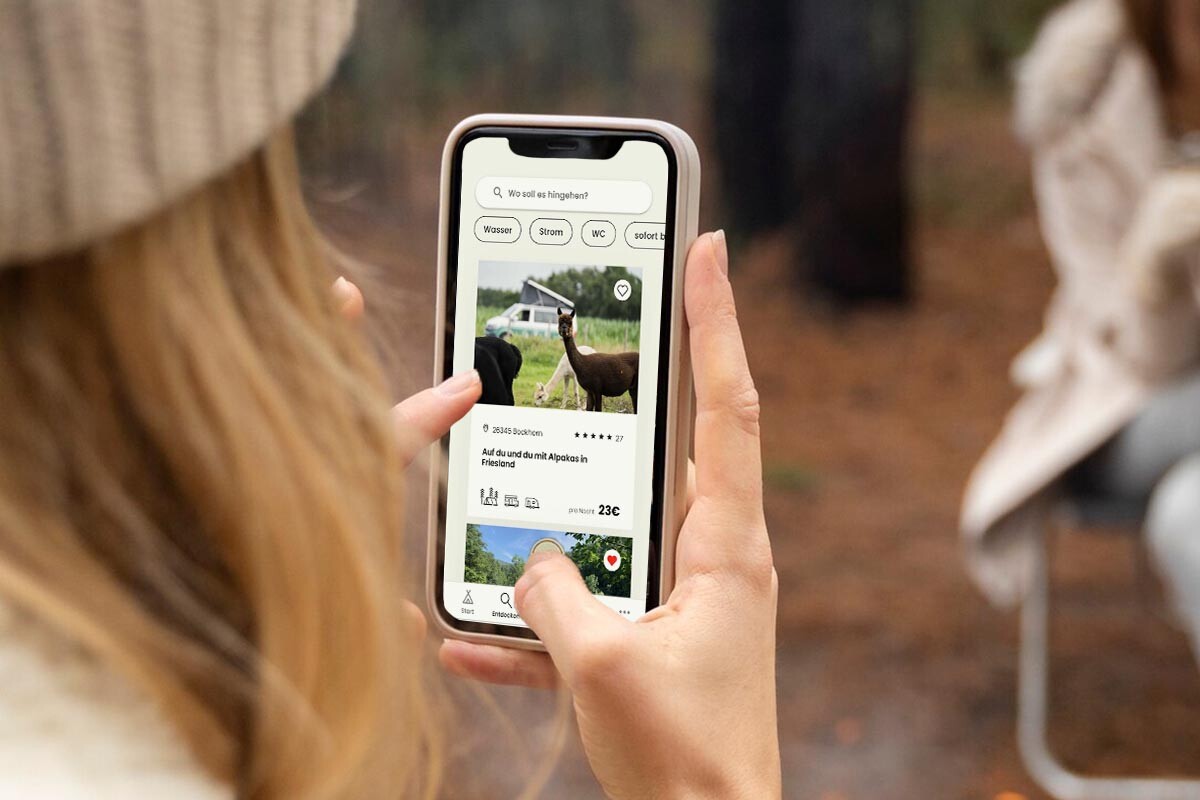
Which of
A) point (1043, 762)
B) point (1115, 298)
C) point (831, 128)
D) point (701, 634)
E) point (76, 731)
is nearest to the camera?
point (76, 731)

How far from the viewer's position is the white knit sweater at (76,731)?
16.1 inches

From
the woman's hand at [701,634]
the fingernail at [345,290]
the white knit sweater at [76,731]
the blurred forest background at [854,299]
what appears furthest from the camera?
the blurred forest background at [854,299]

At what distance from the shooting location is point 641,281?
2.44 feet

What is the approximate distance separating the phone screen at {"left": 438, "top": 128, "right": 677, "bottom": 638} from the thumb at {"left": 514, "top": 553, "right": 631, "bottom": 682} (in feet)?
0.18

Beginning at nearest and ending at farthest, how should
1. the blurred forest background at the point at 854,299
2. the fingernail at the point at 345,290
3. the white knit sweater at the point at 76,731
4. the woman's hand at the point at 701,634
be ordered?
the white knit sweater at the point at 76,731 < the woman's hand at the point at 701,634 < the fingernail at the point at 345,290 < the blurred forest background at the point at 854,299

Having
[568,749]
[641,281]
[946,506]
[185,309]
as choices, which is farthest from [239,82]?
[946,506]

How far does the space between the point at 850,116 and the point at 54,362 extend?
354 centimetres

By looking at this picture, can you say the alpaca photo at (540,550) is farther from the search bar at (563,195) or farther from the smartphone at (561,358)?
the search bar at (563,195)

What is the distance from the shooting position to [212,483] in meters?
0.47

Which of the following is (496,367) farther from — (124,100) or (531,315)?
(124,100)

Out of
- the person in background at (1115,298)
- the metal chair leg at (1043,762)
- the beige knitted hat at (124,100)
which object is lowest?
the metal chair leg at (1043,762)

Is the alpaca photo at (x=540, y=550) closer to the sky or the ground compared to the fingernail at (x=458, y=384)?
closer to the ground

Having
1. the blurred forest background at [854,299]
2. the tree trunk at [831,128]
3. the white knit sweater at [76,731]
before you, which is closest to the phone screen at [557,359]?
the white knit sweater at [76,731]

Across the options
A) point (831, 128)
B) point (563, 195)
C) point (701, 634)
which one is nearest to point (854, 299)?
point (831, 128)
